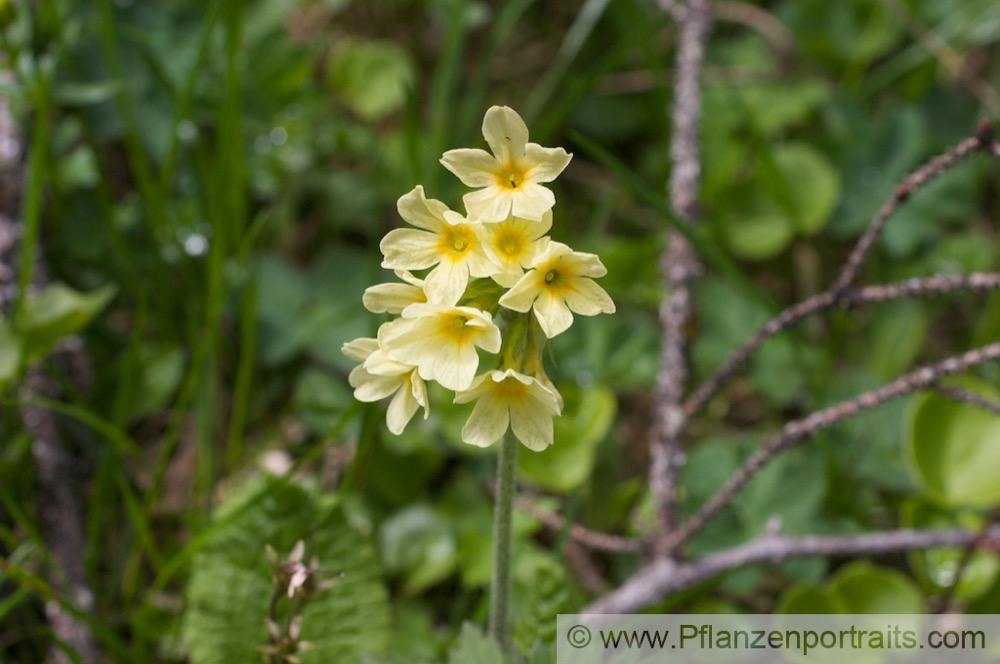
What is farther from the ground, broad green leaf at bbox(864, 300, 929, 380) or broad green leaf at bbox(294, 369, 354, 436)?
broad green leaf at bbox(864, 300, 929, 380)

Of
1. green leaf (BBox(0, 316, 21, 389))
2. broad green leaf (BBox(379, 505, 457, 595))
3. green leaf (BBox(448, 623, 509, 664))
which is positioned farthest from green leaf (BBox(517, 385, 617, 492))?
green leaf (BBox(0, 316, 21, 389))

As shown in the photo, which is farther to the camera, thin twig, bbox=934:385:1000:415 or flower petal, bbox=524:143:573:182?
thin twig, bbox=934:385:1000:415

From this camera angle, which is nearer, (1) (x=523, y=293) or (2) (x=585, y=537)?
(1) (x=523, y=293)

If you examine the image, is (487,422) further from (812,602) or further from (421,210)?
(812,602)

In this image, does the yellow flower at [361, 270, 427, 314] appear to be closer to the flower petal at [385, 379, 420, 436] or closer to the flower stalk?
the flower petal at [385, 379, 420, 436]

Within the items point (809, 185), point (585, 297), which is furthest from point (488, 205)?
point (809, 185)

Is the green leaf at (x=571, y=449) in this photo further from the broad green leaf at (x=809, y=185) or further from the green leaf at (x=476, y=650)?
the broad green leaf at (x=809, y=185)
